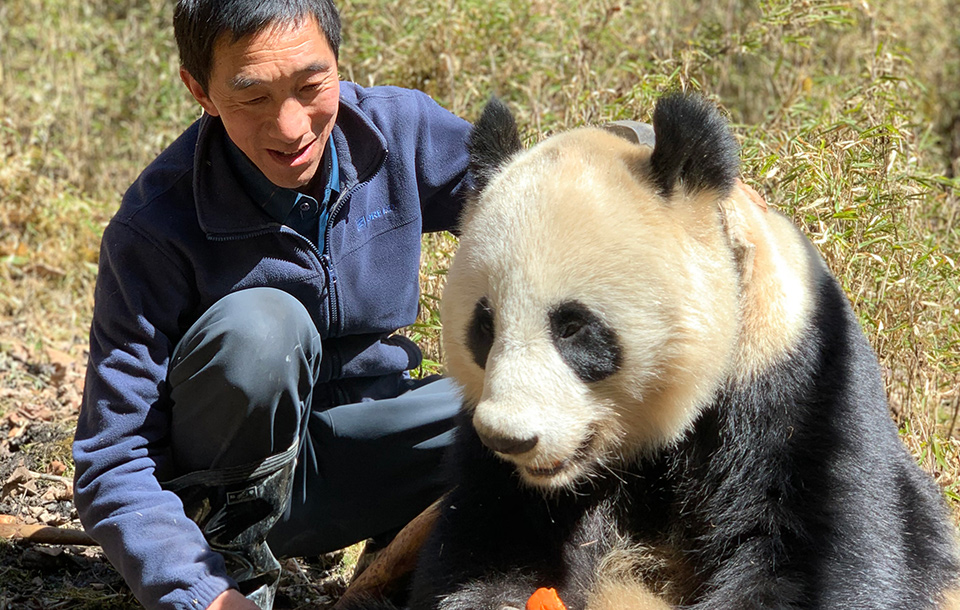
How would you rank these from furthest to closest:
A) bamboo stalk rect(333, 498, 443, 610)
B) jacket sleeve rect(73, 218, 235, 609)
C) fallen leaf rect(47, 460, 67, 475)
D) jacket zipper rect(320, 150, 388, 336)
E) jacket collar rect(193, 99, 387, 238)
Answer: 1. fallen leaf rect(47, 460, 67, 475)
2. bamboo stalk rect(333, 498, 443, 610)
3. jacket zipper rect(320, 150, 388, 336)
4. jacket collar rect(193, 99, 387, 238)
5. jacket sleeve rect(73, 218, 235, 609)

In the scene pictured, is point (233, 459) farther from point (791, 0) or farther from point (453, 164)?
point (791, 0)

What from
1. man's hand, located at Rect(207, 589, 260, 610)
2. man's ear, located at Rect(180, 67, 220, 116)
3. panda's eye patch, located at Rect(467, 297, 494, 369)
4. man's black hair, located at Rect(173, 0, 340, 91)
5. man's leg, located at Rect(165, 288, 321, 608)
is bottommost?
man's hand, located at Rect(207, 589, 260, 610)

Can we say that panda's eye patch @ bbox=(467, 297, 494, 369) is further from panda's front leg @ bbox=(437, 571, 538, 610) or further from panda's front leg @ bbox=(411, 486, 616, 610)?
panda's front leg @ bbox=(437, 571, 538, 610)

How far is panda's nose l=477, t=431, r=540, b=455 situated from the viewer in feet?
7.00

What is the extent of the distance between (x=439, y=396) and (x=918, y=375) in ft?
5.65

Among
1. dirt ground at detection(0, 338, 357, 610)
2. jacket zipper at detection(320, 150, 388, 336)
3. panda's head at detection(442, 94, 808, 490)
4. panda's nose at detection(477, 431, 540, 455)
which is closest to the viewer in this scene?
panda's nose at detection(477, 431, 540, 455)

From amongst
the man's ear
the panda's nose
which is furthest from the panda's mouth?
the man's ear

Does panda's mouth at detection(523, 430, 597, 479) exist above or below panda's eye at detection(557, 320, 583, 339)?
below

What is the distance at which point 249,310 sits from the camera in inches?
105

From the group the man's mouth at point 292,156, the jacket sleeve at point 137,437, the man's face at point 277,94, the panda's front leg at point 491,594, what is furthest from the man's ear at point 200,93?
the panda's front leg at point 491,594

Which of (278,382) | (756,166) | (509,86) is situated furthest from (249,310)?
(509,86)

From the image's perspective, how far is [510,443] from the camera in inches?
84.3

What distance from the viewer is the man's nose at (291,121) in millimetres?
2691

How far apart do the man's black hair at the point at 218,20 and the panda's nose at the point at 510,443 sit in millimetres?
1241
